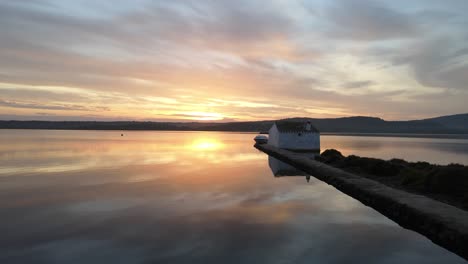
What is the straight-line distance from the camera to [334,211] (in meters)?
13.4

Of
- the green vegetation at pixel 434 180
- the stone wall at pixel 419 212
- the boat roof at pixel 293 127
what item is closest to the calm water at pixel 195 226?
the stone wall at pixel 419 212

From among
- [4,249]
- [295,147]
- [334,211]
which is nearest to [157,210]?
[4,249]

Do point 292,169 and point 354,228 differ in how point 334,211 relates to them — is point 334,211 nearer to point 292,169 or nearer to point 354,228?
point 354,228

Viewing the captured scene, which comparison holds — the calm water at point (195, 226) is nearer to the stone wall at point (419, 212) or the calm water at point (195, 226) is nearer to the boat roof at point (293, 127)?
the stone wall at point (419, 212)

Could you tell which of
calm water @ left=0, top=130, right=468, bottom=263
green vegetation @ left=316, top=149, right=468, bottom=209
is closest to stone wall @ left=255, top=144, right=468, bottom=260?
calm water @ left=0, top=130, right=468, bottom=263

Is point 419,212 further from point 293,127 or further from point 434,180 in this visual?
point 293,127

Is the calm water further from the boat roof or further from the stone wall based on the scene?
the boat roof

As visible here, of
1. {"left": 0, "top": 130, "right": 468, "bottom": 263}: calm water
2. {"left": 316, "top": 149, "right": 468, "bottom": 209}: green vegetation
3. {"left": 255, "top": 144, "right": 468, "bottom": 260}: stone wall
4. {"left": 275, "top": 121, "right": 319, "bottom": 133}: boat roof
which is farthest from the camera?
{"left": 275, "top": 121, "right": 319, "bottom": 133}: boat roof

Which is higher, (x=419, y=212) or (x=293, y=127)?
(x=293, y=127)

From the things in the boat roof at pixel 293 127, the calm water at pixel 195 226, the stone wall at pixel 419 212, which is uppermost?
the boat roof at pixel 293 127

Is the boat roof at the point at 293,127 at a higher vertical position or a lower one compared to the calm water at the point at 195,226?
higher

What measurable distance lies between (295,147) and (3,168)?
32146 mm

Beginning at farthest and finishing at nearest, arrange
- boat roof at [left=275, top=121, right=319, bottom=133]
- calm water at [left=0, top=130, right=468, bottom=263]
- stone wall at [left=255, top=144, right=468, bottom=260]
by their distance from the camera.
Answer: boat roof at [left=275, top=121, right=319, bottom=133], stone wall at [left=255, top=144, right=468, bottom=260], calm water at [left=0, top=130, right=468, bottom=263]

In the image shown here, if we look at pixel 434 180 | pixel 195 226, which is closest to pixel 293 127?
pixel 434 180
